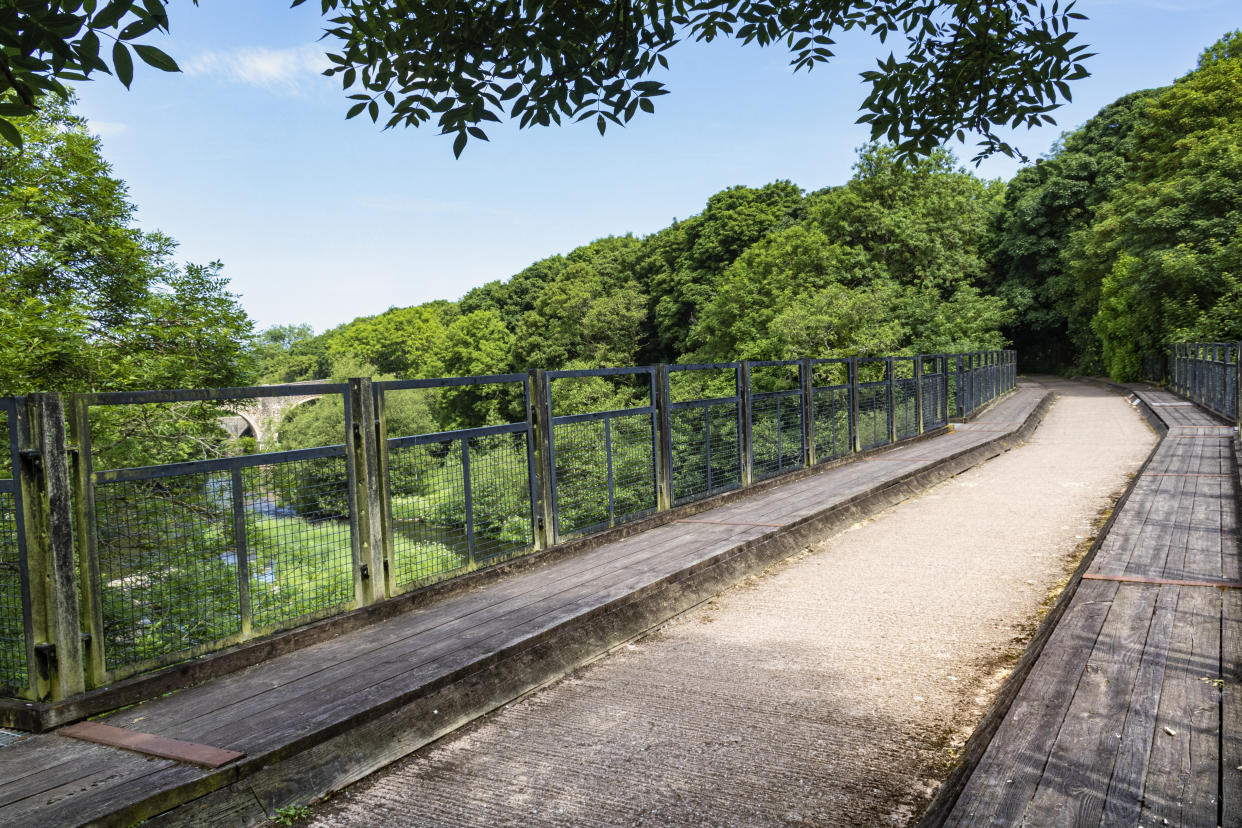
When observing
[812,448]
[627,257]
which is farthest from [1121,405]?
[627,257]

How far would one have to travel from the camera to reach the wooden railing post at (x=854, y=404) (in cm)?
1324

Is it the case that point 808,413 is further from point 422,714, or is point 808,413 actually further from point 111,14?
point 111,14

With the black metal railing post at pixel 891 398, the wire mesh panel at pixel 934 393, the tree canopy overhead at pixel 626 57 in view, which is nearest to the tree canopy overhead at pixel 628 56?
the tree canopy overhead at pixel 626 57

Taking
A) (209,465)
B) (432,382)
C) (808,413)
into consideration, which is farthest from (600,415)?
(808,413)

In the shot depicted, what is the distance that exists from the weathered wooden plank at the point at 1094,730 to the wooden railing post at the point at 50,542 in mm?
3931

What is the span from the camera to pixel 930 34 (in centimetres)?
597

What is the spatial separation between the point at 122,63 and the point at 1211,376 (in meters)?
24.1

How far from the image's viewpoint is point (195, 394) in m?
4.07

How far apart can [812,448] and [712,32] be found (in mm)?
7235

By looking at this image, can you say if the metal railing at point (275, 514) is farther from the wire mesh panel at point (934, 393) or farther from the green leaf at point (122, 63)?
the wire mesh panel at point (934, 393)

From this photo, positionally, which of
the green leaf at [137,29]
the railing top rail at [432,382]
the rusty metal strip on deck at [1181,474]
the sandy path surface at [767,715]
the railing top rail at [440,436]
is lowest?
the sandy path surface at [767,715]

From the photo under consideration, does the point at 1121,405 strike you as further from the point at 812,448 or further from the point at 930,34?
the point at 930,34

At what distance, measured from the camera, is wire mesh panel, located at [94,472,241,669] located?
12.8 ft

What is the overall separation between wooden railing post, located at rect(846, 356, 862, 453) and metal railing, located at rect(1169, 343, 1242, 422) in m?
8.61
